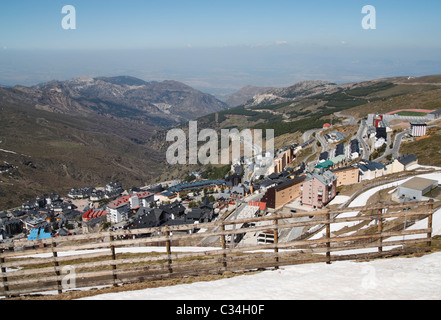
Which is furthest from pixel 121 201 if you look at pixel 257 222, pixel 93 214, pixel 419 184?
pixel 419 184

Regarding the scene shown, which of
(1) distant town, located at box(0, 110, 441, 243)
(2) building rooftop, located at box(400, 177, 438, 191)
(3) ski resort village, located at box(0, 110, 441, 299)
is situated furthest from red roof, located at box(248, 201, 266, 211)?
(2) building rooftop, located at box(400, 177, 438, 191)

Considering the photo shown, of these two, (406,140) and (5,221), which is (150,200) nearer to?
(5,221)

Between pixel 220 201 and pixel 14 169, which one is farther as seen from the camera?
pixel 14 169

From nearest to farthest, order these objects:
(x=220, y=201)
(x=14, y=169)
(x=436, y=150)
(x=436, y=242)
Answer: (x=436, y=242) → (x=436, y=150) → (x=220, y=201) → (x=14, y=169)

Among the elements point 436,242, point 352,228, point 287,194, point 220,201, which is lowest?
point 220,201

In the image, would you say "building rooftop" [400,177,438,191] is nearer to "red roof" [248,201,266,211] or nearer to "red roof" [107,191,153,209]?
"red roof" [248,201,266,211]
